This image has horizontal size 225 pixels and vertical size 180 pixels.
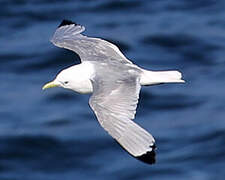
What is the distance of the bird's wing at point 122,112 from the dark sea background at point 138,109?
5874mm

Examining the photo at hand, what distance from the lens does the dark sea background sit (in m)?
14.7

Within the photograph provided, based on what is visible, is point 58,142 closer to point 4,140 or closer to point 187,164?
point 4,140

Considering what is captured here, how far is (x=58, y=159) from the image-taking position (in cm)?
1505

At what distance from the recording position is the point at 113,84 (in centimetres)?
852

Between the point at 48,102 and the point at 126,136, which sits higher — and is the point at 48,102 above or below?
above

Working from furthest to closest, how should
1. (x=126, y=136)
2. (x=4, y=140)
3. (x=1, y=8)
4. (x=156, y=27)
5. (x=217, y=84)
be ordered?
(x=1, y=8) < (x=156, y=27) < (x=217, y=84) < (x=4, y=140) < (x=126, y=136)

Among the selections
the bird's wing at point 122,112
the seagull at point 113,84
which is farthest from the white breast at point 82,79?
the bird's wing at point 122,112

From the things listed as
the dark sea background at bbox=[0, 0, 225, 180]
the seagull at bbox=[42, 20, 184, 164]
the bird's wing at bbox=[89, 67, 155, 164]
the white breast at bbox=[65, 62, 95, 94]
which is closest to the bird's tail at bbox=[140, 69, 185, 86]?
the seagull at bbox=[42, 20, 184, 164]

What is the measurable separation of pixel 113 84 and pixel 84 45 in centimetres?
129

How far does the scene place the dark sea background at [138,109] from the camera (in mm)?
14727

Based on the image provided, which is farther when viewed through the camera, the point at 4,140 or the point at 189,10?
the point at 189,10

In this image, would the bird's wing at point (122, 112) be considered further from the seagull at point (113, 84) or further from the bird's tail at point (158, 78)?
the bird's tail at point (158, 78)

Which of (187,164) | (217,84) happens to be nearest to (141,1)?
(217,84)

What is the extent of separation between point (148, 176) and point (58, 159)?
4.56 ft
